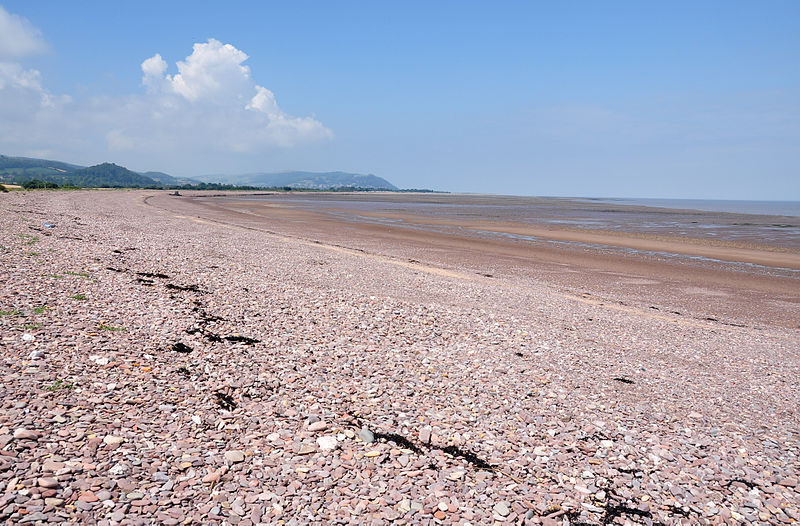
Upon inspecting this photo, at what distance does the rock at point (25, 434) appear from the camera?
516 cm

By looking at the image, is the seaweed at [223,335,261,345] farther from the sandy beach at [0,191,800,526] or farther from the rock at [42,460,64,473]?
the rock at [42,460,64,473]

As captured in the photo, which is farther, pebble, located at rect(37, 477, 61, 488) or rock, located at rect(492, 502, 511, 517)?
rock, located at rect(492, 502, 511, 517)

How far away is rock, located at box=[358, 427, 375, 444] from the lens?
622cm

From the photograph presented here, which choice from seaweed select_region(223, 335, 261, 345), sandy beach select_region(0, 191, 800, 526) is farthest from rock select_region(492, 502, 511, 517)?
seaweed select_region(223, 335, 261, 345)

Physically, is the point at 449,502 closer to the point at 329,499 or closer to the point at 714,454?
the point at 329,499

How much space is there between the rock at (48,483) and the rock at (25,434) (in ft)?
2.66

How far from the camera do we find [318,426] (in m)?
6.45

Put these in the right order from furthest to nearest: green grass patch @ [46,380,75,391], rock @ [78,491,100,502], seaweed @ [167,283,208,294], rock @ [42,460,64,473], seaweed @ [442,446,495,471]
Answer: seaweed @ [167,283,208,294] → green grass patch @ [46,380,75,391] → seaweed @ [442,446,495,471] → rock @ [42,460,64,473] → rock @ [78,491,100,502]

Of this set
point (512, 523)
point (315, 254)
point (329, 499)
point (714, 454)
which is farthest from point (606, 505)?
point (315, 254)

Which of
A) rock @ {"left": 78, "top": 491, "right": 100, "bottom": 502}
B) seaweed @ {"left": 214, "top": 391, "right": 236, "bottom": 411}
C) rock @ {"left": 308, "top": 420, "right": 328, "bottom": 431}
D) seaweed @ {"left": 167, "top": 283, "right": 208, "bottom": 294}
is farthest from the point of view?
seaweed @ {"left": 167, "top": 283, "right": 208, "bottom": 294}

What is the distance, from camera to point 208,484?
5043 millimetres

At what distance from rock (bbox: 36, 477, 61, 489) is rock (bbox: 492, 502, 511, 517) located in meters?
4.35

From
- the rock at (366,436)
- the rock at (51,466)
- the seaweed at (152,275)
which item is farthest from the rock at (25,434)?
the seaweed at (152,275)

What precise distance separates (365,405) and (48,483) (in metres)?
3.90
